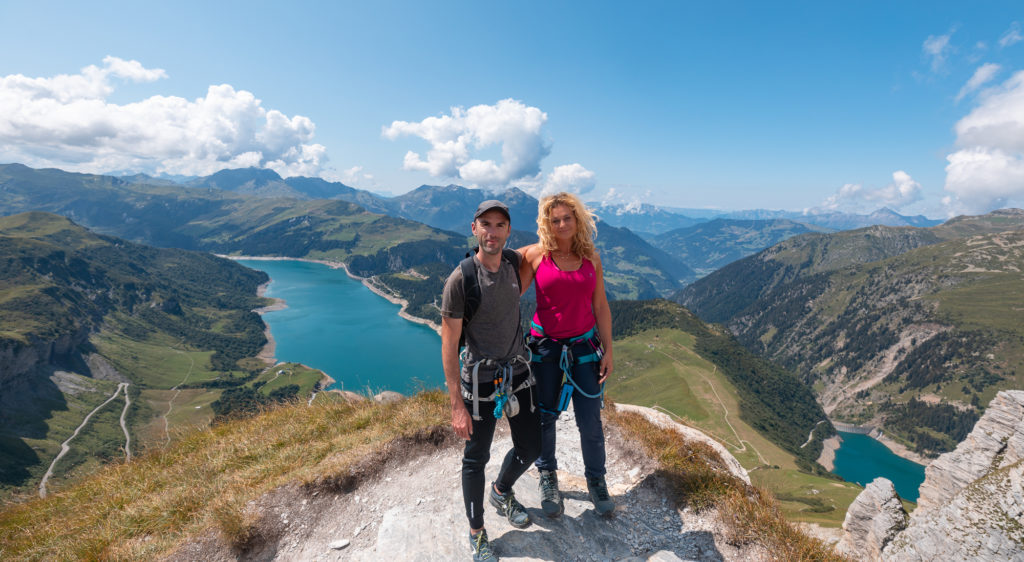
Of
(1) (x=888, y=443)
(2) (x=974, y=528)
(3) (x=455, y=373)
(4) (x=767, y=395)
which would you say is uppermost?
(3) (x=455, y=373)

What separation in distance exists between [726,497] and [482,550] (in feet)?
12.2

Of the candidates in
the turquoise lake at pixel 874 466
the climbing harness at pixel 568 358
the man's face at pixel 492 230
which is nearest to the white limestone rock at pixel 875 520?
the climbing harness at pixel 568 358

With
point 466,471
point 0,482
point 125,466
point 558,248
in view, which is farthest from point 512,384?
point 0,482

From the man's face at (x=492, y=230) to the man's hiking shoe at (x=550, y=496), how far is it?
3.62m

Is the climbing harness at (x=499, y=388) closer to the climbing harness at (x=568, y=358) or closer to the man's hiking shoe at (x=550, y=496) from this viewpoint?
the climbing harness at (x=568, y=358)

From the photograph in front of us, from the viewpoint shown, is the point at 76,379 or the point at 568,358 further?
the point at 76,379

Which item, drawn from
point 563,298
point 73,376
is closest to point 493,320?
point 563,298

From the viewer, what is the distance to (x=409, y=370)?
142375 millimetres

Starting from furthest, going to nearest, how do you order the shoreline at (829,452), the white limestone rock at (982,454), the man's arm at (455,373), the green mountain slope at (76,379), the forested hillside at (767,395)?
the shoreline at (829,452), the forested hillside at (767,395), the green mountain slope at (76,379), the white limestone rock at (982,454), the man's arm at (455,373)

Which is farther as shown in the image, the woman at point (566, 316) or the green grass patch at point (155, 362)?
the green grass patch at point (155, 362)

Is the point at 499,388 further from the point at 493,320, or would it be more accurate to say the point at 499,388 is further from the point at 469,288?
the point at 469,288

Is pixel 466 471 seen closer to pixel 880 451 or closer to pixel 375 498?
pixel 375 498

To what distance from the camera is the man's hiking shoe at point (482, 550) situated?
16.0 feet

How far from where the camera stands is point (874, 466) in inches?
5502
